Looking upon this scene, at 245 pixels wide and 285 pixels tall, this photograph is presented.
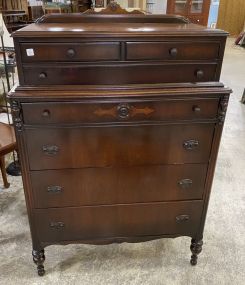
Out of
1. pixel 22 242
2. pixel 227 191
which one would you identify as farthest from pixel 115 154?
pixel 227 191

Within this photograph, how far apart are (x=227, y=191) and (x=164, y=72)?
1.37m

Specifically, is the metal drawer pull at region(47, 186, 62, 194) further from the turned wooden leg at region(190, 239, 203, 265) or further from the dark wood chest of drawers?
the turned wooden leg at region(190, 239, 203, 265)

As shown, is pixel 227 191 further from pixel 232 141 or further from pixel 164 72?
pixel 164 72

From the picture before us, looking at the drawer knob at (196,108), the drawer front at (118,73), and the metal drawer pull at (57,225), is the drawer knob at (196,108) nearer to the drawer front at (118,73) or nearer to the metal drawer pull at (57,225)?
the drawer front at (118,73)

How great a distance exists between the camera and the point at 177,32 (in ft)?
3.43

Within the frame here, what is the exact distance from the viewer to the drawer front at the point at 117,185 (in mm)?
1226

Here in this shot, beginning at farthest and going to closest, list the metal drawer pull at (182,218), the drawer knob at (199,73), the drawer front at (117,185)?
the metal drawer pull at (182,218), the drawer front at (117,185), the drawer knob at (199,73)

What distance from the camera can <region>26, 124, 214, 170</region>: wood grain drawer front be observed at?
44.7 inches

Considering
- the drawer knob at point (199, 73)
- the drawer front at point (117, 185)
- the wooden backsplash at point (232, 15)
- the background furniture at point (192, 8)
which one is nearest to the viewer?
the drawer knob at point (199, 73)

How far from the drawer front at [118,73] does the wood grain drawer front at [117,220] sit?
58cm

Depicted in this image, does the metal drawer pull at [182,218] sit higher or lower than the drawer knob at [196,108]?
lower

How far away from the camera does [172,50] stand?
106 cm

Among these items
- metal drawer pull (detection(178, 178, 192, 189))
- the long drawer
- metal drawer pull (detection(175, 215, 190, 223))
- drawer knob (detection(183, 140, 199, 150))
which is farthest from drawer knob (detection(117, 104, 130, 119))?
metal drawer pull (detection(175, 215, 190, 223))

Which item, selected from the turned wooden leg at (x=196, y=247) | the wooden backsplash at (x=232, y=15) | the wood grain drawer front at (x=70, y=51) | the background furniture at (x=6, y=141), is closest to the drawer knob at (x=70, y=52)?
the wood grain drawer front at (x=70, y=51)
